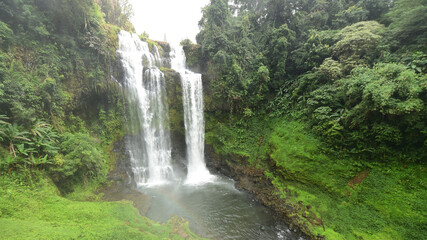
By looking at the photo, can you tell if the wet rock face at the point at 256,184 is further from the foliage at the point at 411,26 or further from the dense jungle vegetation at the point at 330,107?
the foliage at the point at 411,26

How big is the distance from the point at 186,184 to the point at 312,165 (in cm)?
881

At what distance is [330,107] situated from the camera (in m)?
10.1

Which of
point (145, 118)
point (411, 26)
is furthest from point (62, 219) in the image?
point (411, 26)

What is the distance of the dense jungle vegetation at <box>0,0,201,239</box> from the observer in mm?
5996

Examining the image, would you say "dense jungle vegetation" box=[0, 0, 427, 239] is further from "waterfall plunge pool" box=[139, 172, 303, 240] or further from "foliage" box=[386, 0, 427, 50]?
"waterfall plunge pool" box=[139, 172, 303, 240]

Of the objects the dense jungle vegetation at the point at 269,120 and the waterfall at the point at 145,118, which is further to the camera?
the waterfall at the point at 145,118

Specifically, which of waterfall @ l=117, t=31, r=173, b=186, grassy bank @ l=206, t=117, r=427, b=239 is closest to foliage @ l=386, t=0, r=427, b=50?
grassy bank @ l=206, t=117, r=427, b=239

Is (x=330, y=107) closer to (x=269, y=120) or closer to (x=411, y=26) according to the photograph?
(x=269, y=120)

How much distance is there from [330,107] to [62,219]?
14072mm

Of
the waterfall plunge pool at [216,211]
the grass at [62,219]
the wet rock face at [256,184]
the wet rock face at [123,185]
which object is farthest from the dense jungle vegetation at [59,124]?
the wet rock face at [256,184]

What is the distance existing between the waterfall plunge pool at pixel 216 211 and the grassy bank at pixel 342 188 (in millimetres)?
1823

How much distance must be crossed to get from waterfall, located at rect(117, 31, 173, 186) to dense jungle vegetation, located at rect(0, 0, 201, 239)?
978mm

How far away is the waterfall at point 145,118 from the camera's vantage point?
508 inches

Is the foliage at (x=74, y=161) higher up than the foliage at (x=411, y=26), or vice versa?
the foliage at (x=411, y=26)
